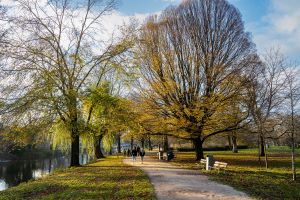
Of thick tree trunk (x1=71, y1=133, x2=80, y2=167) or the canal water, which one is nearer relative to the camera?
thick tree trunk (x1=71, y1=133, x2=80, y2=167)

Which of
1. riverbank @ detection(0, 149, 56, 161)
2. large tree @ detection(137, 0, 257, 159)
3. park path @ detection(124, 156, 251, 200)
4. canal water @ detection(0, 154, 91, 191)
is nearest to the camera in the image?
park path @ detection(124, 156, 251, 200)

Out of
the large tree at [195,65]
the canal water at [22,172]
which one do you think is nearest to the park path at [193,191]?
the large tree at [195,65]

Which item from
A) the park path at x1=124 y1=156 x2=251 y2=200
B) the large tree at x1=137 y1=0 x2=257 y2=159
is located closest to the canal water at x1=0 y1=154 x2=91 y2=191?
the large tree at x1=137 y1=0 x2=257 y2=159

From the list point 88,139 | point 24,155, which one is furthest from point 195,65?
point 24,155

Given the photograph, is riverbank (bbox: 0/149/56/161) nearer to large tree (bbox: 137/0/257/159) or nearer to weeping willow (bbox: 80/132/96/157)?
weeping willow (bbox: 80/132/96/157)

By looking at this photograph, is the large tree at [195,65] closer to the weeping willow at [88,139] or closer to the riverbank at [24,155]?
the weeping willow at [88,139]

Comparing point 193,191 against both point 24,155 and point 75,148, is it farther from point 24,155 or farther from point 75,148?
point 24,155

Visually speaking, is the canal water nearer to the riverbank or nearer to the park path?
the riverbank

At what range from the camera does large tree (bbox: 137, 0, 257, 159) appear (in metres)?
26.7

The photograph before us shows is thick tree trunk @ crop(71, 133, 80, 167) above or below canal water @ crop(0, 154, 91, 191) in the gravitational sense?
above

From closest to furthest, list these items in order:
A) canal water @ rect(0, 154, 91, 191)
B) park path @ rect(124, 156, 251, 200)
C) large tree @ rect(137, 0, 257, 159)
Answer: park path @ rect(124, 156, 251, 200) → large tree @ rect(137, 0, 257, 159) → canal water @ rect(0, 154, 91, 191)

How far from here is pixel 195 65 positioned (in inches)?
1083

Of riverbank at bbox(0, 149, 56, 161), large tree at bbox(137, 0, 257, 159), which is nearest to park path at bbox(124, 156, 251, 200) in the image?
large tree at bbox(137, 0, 257, 159)

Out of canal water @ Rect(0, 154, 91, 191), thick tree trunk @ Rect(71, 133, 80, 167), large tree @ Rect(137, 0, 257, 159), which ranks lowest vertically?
canal water @ Rect(0, 154, 91, 191)
